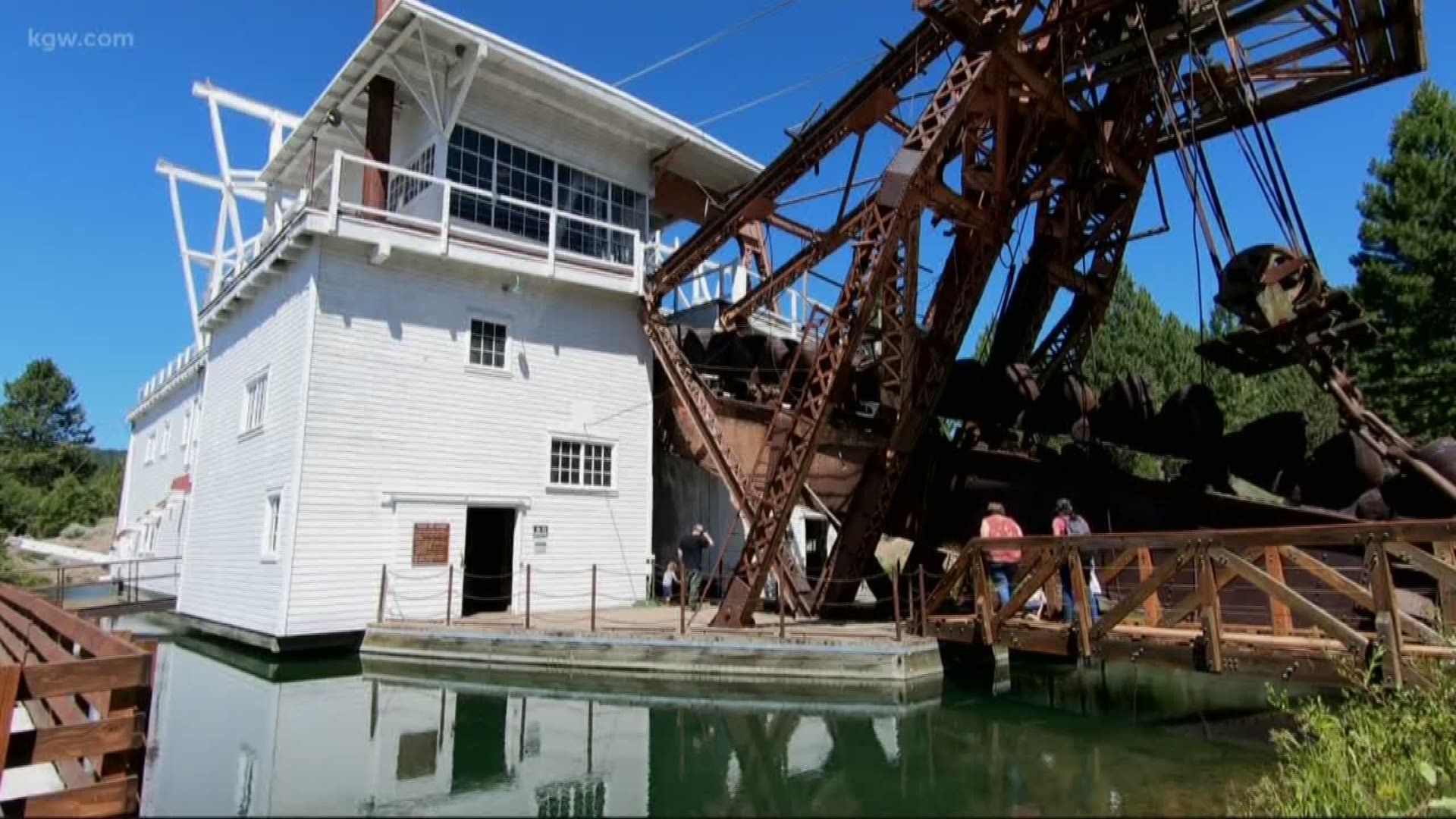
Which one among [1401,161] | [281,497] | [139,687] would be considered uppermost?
[1401,161]

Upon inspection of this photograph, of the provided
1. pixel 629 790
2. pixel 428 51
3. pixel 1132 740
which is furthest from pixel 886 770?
pixel 428 51

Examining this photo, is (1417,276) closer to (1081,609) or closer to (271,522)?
(1081,609)

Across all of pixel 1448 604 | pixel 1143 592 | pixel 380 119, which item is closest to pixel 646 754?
pixel 1143 592

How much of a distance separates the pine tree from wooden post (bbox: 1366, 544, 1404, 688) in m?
21.8

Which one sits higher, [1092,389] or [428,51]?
[428,51]

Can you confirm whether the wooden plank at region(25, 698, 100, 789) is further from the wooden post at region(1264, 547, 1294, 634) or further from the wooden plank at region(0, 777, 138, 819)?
the wooden post at region(1264, 547, 1294, 634)

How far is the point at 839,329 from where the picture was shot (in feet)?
40.1

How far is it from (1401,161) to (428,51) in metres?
27.8

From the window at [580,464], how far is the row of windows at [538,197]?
4460mm

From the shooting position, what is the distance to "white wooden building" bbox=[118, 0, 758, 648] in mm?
13922

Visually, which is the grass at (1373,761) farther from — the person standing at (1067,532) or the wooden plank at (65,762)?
the wooden plank at (65,762)

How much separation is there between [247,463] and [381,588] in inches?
177

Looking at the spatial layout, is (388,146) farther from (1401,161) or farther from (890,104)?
(1401,161)

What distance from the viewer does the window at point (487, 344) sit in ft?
51.7
